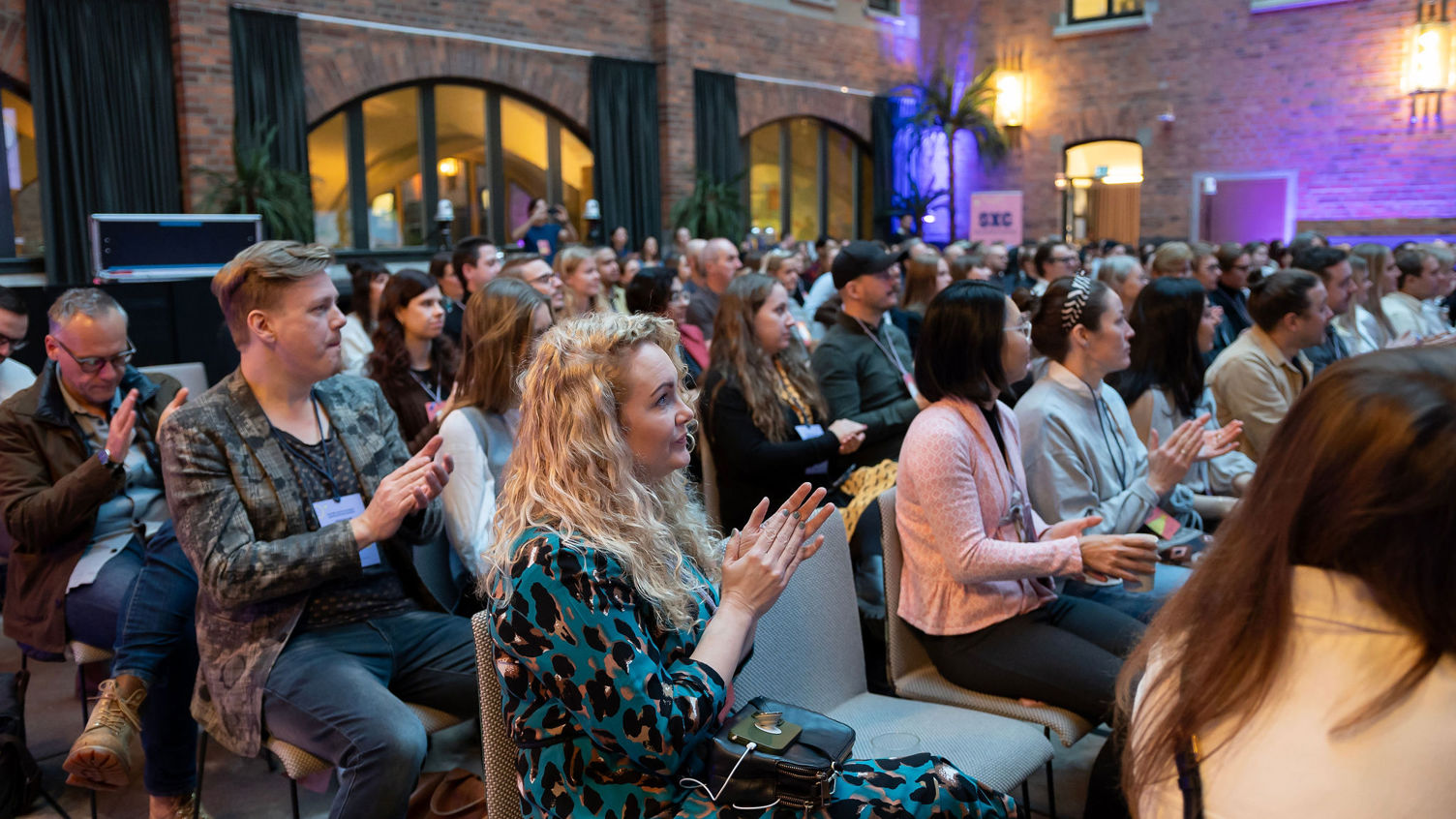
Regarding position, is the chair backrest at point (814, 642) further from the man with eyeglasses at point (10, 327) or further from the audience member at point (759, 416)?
the man with eyeglasses at point (10, 327)

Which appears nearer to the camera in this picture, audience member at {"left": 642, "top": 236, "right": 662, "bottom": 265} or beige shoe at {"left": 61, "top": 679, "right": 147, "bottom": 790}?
beige shoe at {"left": 61, "top": 679, "right": 147, "bottom": 790}

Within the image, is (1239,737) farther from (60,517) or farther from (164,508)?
(164,508)

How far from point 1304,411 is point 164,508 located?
2.95m

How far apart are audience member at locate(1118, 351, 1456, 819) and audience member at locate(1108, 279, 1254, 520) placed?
99.4 inches

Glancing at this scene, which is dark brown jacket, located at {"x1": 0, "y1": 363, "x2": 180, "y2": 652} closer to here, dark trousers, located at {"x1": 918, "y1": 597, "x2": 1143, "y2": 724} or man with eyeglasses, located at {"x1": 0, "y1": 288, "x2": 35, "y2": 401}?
man with eyeglasses, located at {"x1": 0, "y1": 288, "x2": 35, "y2": 401}

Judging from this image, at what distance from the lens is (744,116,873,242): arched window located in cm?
1466

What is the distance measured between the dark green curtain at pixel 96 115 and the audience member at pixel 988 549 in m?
7.96

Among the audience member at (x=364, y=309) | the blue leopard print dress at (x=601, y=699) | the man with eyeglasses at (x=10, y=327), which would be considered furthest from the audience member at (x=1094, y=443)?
the audience member at (x=364, y=309)

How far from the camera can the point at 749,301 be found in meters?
3.60

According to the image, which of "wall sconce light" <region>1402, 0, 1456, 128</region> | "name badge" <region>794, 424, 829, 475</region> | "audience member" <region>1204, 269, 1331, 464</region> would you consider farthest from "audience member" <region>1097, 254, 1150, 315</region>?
"wall sconce light" <region>1402, 0, 1456, 128</region>


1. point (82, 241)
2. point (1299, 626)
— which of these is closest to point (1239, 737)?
point (1299, 626)

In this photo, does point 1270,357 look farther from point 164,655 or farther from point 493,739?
point 164,655

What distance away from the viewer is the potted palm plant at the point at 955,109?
15617 millimetres

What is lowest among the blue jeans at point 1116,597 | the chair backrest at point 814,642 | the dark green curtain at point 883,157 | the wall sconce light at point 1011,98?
the blue jeans at point 1116,597
